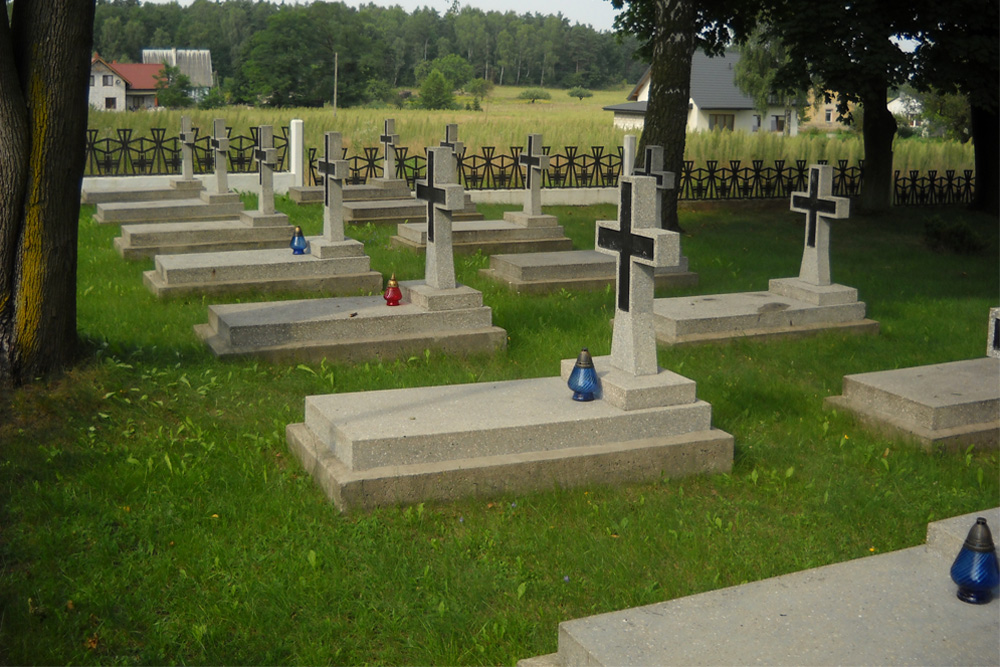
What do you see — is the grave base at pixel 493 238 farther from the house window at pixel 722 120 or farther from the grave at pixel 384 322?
the house window at pixel 722 120

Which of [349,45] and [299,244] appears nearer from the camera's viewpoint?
[299,244]

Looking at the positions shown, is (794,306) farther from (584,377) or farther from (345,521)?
(345,521)

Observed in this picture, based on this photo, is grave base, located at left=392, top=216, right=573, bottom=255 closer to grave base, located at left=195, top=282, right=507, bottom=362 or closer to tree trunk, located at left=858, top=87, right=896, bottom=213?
grave base, located at left=195, top=282, right=507, bottom=362

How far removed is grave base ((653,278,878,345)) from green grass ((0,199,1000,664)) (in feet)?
1.16

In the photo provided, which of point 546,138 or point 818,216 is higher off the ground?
point 546,138

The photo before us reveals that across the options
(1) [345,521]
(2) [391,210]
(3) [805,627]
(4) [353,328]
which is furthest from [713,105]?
(3) [805,627]

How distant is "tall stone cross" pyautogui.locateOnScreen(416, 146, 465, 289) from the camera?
9.27 m

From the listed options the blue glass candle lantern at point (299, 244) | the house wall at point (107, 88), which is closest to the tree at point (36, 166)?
the blue glass candle lantern at point (299, 244)

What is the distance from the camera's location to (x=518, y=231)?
1483 centimetres

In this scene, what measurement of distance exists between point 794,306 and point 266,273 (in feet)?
17.7

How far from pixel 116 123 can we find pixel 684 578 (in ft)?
80.4

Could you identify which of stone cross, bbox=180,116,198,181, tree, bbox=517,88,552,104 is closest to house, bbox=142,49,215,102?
tree, bbox=517,88,552,104

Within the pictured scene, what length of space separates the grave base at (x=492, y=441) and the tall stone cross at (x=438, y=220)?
263 cm

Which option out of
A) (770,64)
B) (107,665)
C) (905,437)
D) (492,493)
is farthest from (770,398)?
(770,64)
